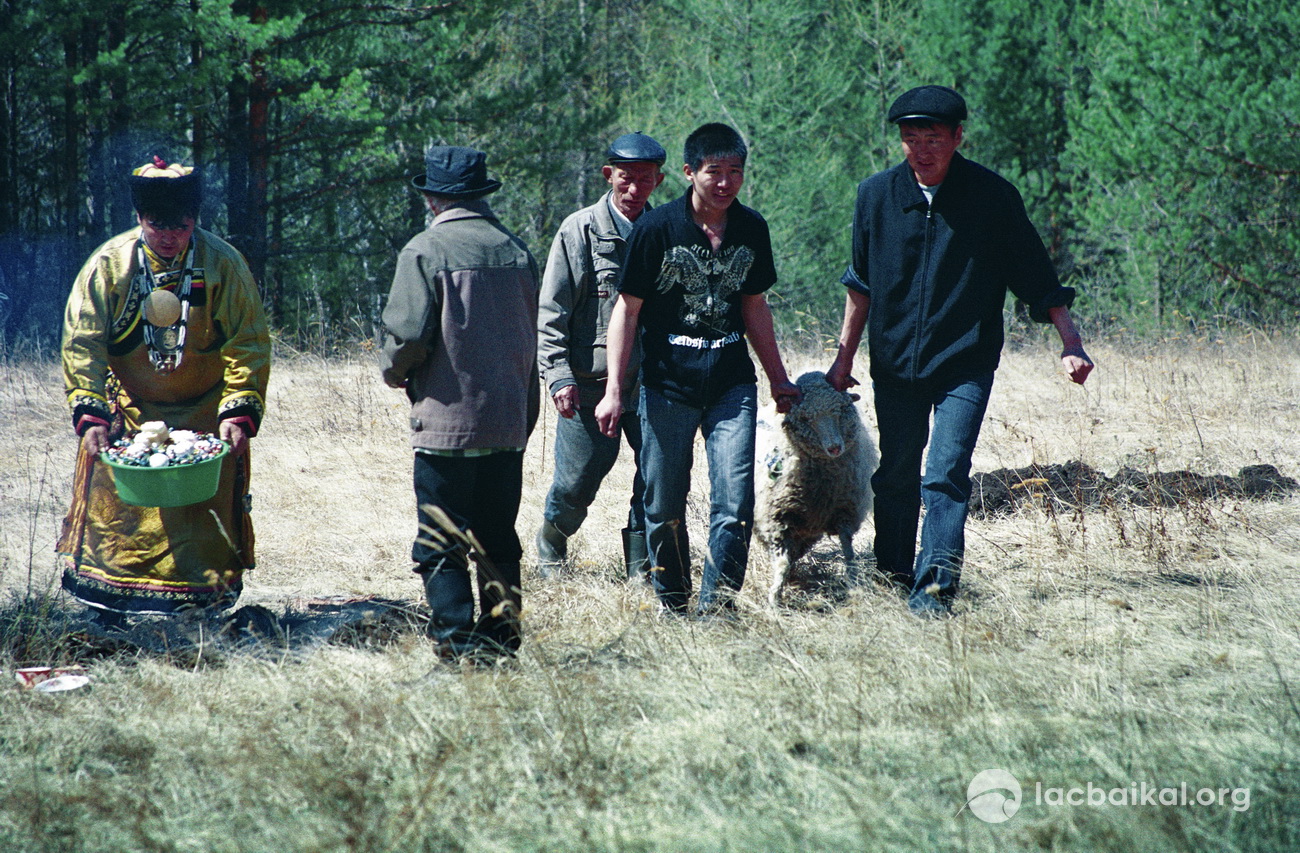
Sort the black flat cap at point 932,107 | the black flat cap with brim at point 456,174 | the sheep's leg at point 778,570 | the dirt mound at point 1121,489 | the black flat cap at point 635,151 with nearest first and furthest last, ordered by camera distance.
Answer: the black flat cap with brim at point 456,174, the black flat cap at point 932,107, the black flat cap at point 635,151, the sheep's leg at point 778,570, the dirt mound at point 1121,489

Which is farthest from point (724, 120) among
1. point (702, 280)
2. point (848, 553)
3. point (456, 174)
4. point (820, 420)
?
point (456, 174)

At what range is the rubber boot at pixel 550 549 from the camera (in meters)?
5.37

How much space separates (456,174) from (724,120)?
1328 cm

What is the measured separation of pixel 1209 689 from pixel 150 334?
14.0ft

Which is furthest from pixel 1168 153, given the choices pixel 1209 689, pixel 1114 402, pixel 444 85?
pixel 1209 689

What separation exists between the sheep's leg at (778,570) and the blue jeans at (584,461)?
0.68 meters

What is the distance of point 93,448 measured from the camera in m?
4.21

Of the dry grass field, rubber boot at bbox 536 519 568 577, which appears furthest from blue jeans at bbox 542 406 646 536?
the dry grass field

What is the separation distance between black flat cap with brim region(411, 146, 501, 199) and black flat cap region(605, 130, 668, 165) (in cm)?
106

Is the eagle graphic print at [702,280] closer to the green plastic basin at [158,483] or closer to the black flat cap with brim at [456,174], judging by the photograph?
the black flat cap with brim at [456,174]

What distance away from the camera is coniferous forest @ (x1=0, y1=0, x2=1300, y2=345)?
486 inches

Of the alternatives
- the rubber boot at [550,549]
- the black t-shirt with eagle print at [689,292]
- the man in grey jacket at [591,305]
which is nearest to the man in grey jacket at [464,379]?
the black t-shirt with eagle print at [689,292]

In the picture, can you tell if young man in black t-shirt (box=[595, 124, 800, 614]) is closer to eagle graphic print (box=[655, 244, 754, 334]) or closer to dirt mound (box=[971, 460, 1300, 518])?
eagle graphic print (box=[655, 244, 754, 334])

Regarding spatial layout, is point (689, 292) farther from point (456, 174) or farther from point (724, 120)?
point (724, 120)
